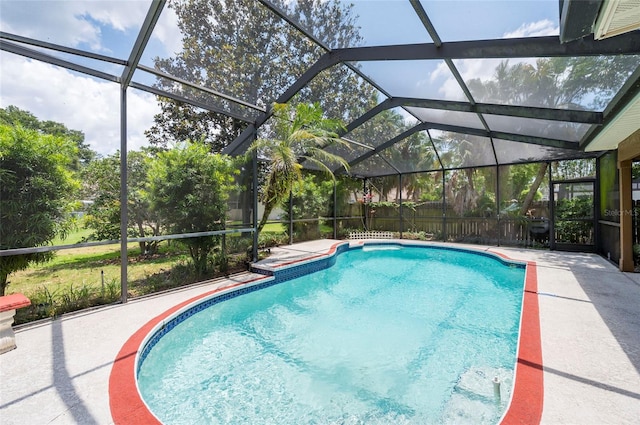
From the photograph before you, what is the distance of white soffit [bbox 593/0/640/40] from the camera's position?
156 centimetres

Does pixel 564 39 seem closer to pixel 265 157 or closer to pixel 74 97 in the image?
pixel 74 97

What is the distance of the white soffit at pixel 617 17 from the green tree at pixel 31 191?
577cm

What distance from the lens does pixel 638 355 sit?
2770 millimetres

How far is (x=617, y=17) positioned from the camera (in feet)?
5.57

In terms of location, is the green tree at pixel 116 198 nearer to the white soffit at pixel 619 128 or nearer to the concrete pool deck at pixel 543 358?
the concrete pool deck at pixel 543 358

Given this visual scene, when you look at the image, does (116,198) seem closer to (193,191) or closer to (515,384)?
(193,191)

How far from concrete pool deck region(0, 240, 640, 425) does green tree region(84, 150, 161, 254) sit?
1.23 meters

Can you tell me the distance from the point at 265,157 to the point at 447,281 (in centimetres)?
592

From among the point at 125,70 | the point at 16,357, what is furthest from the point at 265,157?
the point at 16,357

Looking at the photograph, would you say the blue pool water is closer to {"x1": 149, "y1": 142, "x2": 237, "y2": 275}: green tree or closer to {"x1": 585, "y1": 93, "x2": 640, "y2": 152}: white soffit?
{"x1": 149, "y1": 142, "x2": 237, "y2": 275}: green tree

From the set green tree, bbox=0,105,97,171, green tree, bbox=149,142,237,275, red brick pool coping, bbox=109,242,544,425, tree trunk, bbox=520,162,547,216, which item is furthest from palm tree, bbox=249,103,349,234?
tree trunk, bbox=520,162,547,216

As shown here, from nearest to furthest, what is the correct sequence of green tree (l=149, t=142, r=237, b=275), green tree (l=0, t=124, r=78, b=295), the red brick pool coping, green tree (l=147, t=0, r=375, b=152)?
the red brick pool coping
green tree (l=0, t=124, r=78, b=295)
green tree (l=147, t=0, r=375, b=152)
green tree (l=149, t=142, r=237, b=275)

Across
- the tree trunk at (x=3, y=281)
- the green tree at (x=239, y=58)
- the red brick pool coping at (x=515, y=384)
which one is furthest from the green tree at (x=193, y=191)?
the red brick pool coping at (x=515, y=384)

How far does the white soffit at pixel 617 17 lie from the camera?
1.56 metres
